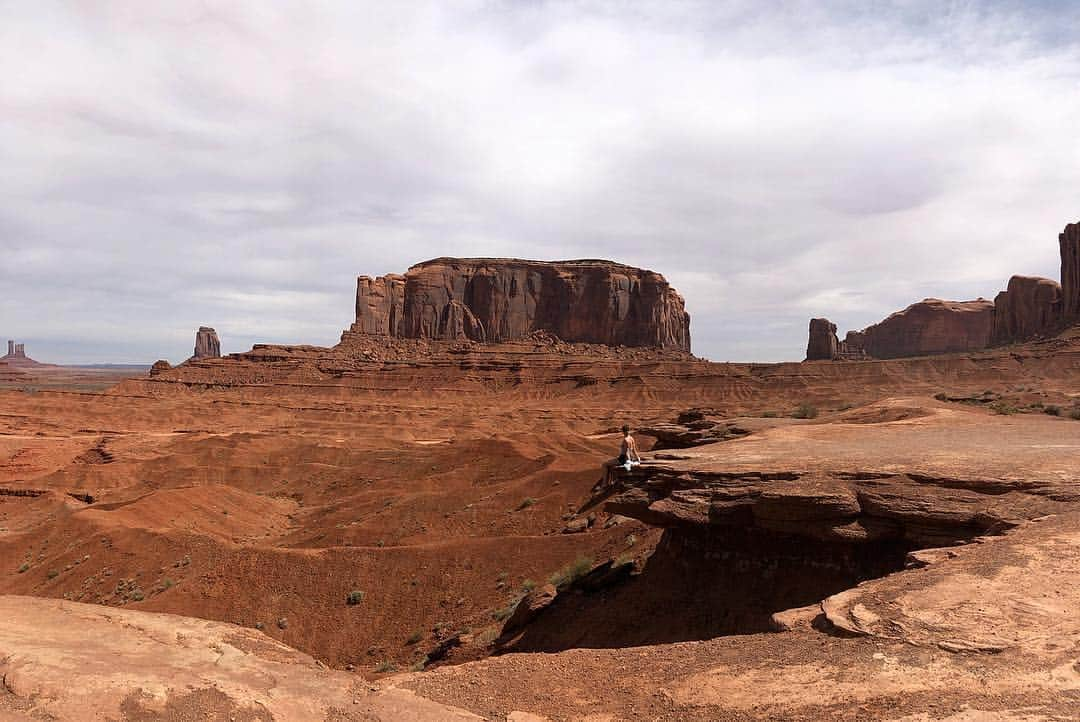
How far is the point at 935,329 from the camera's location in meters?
119

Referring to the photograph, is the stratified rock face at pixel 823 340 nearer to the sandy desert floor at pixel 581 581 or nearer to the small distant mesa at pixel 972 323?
the small distant mesa at pixel 972 323

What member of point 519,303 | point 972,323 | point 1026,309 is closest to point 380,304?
point 519,303

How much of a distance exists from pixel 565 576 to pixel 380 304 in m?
102

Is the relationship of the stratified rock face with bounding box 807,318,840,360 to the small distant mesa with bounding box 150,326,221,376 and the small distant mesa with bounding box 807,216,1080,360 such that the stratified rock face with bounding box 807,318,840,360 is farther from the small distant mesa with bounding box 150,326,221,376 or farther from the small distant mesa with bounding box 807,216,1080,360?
the small distant mesa with bounding box 150,326,221,376

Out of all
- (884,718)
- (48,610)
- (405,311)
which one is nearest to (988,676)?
(884,718)

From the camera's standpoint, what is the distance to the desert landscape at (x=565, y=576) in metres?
5.59

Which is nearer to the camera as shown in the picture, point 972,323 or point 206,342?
point 972,323

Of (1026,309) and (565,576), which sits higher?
(1026,309)

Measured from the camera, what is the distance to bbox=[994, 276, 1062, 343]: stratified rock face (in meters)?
78.7

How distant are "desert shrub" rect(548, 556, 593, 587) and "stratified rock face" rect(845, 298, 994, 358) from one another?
117 m

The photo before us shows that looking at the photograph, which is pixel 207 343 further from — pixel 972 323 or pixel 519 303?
pixel 972 323


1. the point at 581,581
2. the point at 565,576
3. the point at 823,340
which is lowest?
the point at 565,576

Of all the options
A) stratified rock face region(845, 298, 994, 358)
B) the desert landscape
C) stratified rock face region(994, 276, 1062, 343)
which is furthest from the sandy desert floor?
stratified rock face region(845, 298, 994, 358)

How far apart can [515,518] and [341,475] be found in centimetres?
1873
